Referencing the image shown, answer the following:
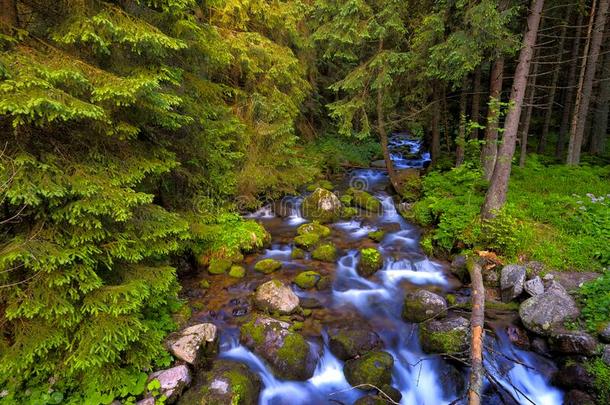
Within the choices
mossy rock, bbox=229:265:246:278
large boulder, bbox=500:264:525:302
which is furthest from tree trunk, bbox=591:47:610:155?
mossy rock, bbox=229:265:246:278

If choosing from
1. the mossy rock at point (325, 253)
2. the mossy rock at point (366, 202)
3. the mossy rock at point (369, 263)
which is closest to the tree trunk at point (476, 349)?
the mossy rock at point (369, 263)

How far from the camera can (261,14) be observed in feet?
37.3

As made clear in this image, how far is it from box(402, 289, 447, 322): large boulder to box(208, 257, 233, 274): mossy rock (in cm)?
415

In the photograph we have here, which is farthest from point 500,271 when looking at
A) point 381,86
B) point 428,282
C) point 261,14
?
point 261,14

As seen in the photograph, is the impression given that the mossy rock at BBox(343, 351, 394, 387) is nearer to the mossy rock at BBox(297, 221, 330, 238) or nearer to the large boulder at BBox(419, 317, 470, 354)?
the large boulder at BBox(419, 317, 470, 354)

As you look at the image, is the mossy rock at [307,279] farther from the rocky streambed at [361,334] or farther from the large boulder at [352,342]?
the large boulder at [352,342]

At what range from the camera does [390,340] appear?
6094 millimetres

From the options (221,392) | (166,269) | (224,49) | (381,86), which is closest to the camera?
(221,392)

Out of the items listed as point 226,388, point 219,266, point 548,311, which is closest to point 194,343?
point 226,388

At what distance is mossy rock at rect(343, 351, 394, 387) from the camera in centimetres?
514

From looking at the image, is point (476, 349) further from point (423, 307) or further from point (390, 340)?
point (423, 307)

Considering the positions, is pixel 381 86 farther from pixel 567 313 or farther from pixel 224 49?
pixel 567 313

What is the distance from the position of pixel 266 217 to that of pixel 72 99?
25.6ft

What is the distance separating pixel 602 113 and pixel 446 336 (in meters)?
14.4
